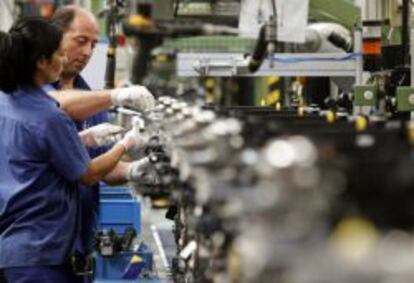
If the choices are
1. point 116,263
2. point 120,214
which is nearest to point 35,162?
point 116,263

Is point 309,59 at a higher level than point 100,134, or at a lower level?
higher

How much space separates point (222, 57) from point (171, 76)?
1.66 metres

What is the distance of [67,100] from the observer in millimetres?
3492

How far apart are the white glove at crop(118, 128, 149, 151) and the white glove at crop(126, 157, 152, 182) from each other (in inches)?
2.4

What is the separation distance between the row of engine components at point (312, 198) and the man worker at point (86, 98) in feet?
5.37

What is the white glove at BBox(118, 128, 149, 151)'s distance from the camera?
316cm

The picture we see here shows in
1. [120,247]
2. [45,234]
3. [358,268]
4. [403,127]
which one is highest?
[403,127]

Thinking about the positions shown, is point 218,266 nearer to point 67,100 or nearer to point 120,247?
point 67,100

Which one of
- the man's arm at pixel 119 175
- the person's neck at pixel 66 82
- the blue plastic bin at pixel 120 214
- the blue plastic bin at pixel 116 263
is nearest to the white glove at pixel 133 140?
the man's arm at pixel 119 175

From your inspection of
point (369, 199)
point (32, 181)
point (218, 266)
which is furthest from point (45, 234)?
point (369, 199)

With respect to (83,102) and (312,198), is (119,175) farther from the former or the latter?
(312,198)

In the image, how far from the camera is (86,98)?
11.3 feet

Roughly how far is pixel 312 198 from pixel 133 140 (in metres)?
2.08

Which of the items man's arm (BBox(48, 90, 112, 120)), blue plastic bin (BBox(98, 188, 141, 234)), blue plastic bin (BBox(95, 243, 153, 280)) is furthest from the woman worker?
blue plastic bin (BBox(98, 188, 141, 234))
